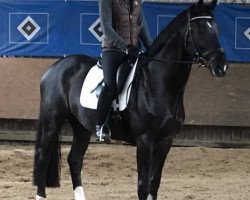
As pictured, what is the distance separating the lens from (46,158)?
24.2 ft

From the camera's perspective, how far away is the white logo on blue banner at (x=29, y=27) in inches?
468

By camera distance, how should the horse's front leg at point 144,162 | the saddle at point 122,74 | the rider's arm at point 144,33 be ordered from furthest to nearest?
the rider's arm at point 144,33, the saddle at point 122,74, the horse's front leg at point 144,162

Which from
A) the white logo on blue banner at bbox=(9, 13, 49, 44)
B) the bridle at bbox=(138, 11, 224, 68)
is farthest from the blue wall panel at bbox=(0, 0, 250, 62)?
the bridle at bbox=(138, 11, 224, 68)

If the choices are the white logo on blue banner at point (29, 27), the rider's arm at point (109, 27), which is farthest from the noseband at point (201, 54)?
the white logo on blue banner at point (29, 27)

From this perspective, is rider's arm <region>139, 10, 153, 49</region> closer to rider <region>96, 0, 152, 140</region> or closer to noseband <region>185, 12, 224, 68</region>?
rider <region>96, 0, 152, 140</region>

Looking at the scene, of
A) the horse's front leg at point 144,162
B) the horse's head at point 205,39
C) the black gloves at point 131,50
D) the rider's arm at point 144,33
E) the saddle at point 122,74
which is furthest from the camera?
the rider's arm at point 144,33

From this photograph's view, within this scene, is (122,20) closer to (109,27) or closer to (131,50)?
(109,27)

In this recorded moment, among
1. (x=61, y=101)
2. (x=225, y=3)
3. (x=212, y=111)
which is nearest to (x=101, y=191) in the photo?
(x=61, y=101)

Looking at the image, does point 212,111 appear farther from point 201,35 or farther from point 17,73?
point 201,35

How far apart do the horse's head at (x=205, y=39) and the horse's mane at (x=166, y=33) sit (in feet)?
0.42

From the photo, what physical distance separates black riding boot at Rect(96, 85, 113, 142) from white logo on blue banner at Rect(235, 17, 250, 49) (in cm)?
575

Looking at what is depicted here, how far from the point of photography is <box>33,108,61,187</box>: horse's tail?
24.2ft

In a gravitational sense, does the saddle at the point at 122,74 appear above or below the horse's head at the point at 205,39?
below

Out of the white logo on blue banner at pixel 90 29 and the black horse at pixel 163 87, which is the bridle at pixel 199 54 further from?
the white logo on blue banner at pixel 90 29
